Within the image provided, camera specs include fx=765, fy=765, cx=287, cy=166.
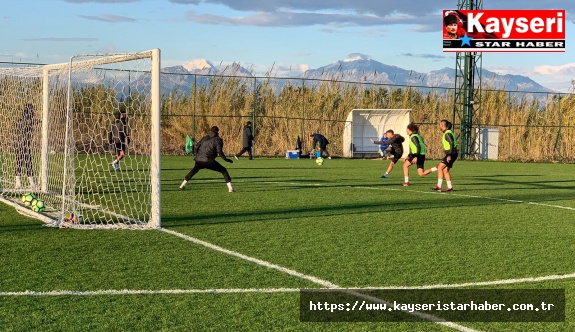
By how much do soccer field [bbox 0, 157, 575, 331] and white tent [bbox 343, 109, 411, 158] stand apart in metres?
24.1

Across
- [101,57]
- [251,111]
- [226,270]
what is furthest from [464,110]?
[226,270]

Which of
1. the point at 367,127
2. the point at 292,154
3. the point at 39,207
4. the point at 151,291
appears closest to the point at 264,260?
the point at 151,291

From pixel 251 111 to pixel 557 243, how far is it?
31.3 metres

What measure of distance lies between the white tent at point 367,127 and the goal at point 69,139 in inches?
840

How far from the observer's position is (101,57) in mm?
12930

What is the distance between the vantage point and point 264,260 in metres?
8.76

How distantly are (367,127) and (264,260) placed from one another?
32.7m

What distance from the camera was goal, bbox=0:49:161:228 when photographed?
12016mm

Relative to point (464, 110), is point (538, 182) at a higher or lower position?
lower

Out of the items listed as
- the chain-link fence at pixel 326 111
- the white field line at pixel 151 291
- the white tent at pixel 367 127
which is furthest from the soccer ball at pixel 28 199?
the white tent at pixel 367 127

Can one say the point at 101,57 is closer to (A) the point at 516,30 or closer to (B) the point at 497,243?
(B) the point at 497,243

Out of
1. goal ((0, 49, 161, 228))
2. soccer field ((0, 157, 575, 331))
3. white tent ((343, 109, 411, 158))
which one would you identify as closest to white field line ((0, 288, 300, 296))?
soccer field ((0, 157, 575, 331))

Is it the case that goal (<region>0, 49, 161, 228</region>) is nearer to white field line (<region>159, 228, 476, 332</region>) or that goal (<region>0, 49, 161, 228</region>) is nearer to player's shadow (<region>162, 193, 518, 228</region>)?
player's shadow (<region>162, 193, 518, 228</region>)

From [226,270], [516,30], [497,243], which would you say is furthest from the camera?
[516,30]
